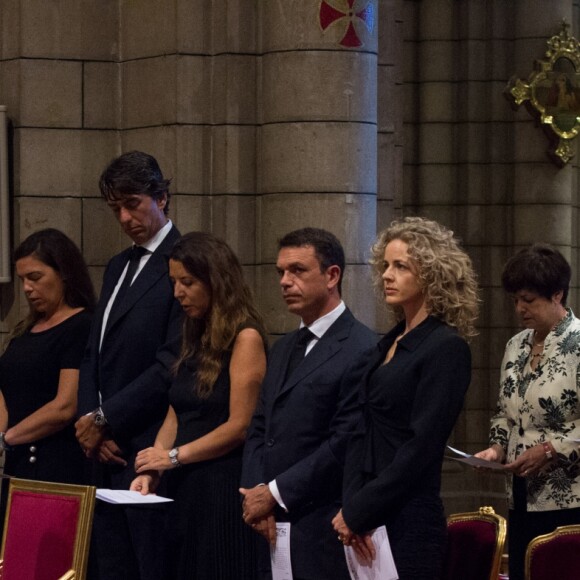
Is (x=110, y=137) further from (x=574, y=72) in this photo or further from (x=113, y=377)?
(x=574, y=72)

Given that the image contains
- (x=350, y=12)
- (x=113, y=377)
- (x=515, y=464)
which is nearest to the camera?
(x=515, y=464)

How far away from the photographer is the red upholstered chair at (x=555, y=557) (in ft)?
15.4

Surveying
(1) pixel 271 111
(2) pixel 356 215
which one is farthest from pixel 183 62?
(2) pixel 356 215

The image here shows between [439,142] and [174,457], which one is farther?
[439,142]

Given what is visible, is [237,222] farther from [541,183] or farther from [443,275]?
[541,183]

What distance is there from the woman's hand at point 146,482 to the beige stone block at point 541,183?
5629mm

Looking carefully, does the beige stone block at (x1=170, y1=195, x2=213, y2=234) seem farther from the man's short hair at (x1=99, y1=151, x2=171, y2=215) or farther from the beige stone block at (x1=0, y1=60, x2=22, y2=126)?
the man's short hair at (x1=99, y1=151, x2=171, y2=215)

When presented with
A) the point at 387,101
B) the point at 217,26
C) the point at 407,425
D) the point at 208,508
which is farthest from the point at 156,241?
Answer: the point at 387,101

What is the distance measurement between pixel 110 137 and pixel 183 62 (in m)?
0.55

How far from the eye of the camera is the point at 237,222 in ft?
24.1

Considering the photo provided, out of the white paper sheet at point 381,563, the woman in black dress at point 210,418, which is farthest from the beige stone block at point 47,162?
the white paper sheet at point 381,563

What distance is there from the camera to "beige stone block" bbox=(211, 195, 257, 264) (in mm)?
7340

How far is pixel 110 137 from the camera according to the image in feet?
24.7

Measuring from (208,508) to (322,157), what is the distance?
2380mm
